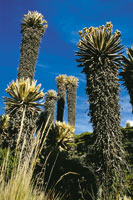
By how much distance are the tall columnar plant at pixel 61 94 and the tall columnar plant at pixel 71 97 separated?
0.48 m

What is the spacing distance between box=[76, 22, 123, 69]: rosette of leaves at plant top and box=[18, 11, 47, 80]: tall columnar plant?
9.68ft

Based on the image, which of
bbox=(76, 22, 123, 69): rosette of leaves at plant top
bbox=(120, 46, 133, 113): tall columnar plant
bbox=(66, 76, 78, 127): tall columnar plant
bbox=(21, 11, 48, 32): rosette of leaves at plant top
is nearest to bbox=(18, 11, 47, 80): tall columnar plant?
bbox=(21, 11, 48, 32): rosette of leaves at plant top

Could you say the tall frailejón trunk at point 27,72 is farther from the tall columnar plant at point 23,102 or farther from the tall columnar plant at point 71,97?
the tall columnar plant at point 71,97

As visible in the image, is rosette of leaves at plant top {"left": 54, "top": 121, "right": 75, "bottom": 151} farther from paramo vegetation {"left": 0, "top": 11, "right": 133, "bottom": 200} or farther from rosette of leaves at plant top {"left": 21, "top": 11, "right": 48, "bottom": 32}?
rosette of leaves at plant top {"left": 21, "top": 11, "right": 48, "bottom": 32}

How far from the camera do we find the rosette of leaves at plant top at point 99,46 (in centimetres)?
678

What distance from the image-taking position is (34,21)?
10.2 meters

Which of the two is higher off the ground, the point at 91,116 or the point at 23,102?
the point at 23,102

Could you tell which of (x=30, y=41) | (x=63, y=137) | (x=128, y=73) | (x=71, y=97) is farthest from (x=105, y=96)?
(x=71, y=97)

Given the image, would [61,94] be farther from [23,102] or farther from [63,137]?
[23,102]

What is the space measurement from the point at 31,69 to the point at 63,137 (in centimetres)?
536

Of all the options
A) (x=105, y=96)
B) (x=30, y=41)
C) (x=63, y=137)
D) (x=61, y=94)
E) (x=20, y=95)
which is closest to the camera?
(x=105, y=96)

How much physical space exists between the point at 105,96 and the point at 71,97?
11.1 metres

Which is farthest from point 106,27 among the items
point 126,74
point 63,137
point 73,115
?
point 73,115

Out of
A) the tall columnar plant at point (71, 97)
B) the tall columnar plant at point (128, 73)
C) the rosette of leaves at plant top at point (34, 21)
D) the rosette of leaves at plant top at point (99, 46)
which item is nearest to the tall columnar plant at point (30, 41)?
the rosette of leaves at plant top at point (34, 21)
